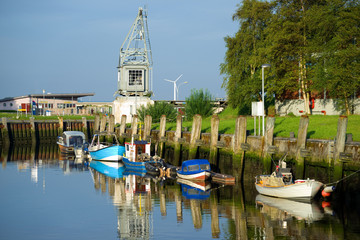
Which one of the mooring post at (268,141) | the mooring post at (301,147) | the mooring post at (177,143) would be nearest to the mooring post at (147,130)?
the mooring post at (177,143)

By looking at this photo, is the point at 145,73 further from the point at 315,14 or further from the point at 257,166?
the point at 257,166

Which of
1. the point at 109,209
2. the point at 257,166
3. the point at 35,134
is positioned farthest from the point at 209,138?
the point at 35,134

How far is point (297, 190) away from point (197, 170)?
10.9 meters

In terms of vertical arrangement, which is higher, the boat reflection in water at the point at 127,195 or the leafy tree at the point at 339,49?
the leafy tree at the point at 339,49

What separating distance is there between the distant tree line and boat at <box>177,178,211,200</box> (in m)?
19.7

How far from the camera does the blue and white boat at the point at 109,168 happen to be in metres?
47.5

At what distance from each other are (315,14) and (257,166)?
27126 mm

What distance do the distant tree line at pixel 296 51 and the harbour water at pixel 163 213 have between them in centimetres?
2028

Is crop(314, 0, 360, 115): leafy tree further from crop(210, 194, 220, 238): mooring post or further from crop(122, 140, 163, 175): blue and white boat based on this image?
crop(210, 194, 220, 238): mooring post

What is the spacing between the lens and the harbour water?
2377 centimetres

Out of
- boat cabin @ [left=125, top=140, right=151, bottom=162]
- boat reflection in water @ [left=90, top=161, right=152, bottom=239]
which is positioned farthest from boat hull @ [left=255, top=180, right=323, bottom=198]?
boat cabin @ [left=125, top=140, right=151, bottom=162]

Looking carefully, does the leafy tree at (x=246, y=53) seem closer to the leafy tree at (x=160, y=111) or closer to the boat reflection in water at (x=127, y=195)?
the leafy tree at (x=160, y=111)

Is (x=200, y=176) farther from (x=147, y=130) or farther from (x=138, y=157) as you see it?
(x=147, y=130)

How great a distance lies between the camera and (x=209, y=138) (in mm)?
42594
